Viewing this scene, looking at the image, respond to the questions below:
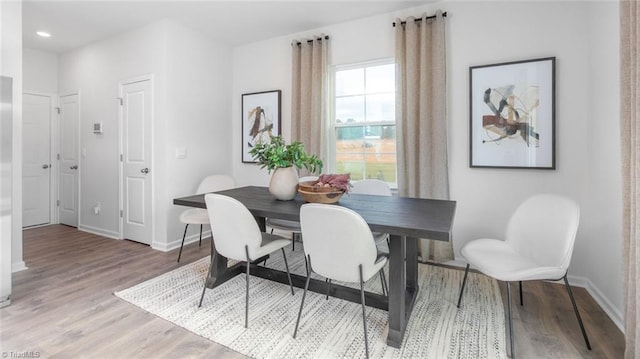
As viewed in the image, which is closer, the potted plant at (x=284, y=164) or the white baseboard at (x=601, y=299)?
the white baseboard at (x=601, y=299)

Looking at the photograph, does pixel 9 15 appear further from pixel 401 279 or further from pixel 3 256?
pixel 401 279

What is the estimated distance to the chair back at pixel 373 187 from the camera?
2979 millimetres

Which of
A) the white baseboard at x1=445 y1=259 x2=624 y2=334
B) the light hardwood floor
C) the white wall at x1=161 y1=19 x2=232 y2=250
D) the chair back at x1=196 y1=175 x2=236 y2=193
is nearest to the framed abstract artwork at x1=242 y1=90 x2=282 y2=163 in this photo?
the white wall at x1=161 y1=19 x2=232 y2=250

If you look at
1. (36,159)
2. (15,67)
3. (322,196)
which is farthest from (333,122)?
(36,159)

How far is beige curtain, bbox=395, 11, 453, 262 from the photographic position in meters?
3.04

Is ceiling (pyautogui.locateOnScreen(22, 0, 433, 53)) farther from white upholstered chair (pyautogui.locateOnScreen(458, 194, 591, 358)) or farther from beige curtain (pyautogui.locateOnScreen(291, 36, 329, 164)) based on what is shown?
white upholstered chair (pyautogui.locateOnScreen(458, 194, 591, 358))

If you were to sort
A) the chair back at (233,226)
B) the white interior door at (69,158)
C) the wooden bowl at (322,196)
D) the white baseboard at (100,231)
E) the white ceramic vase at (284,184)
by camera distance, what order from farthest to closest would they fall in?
the white interior door at (69,158) < the white baseboard at (100,231) < the white ceramic vase at (284,184) < the wooden bowl at (322,196) < the chair back at (233,226)

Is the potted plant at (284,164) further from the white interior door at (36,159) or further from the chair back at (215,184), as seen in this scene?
the white interior door at (36,159)

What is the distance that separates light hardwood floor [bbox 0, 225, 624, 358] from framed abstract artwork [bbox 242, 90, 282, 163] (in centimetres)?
193

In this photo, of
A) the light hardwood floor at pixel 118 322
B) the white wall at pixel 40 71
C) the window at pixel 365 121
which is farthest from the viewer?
the white wall at pixel 40 71

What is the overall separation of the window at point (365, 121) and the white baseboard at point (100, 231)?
305 centimetres

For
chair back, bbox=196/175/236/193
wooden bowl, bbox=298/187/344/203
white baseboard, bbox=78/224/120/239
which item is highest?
chair back, bbox=196/175/236/193

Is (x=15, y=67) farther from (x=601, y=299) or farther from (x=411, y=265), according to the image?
(x=601, y=299)

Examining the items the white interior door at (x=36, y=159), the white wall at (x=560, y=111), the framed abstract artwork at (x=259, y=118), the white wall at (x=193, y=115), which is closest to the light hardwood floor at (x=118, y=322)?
the white wall at (x=560, y=111)
